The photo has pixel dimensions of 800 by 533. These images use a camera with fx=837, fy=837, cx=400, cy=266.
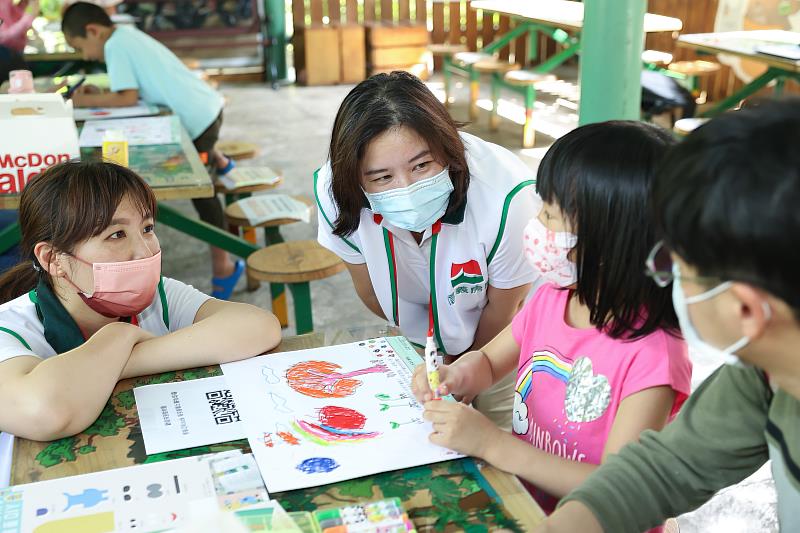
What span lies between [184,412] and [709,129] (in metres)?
0.88

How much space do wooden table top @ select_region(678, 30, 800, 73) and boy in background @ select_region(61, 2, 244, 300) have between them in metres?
3.01

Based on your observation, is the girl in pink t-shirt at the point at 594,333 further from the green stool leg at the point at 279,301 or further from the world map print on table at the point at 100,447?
the green stool leg at the point at 279,301

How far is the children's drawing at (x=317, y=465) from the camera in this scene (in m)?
1.12

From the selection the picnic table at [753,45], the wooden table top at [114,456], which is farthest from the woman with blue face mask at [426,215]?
the picnic table at [753,45]

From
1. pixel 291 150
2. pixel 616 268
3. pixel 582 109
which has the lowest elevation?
pixel 291 150

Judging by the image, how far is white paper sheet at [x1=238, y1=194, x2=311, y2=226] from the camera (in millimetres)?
3443

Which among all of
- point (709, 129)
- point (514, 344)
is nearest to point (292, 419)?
point (514, 344)

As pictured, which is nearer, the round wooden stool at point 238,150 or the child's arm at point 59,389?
the child's arm at point 59,389

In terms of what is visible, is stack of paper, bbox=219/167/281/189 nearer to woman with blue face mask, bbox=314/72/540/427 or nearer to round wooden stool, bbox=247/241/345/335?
round wooden stool, bbox=247/241/345/335

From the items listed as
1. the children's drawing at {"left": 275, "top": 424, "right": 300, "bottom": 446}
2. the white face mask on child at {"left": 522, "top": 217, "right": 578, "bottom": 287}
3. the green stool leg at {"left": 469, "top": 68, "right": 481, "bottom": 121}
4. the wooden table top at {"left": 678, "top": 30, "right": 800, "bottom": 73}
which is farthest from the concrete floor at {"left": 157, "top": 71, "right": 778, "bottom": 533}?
the wooden table top at {"left": 678, "top": 30, "right": 800, "bottom": 73}

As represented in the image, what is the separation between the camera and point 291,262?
9.35 ft

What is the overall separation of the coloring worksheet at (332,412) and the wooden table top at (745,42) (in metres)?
3.90

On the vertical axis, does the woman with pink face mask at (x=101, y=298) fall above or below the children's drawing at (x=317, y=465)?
above

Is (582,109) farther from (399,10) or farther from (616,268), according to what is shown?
(399,10)
